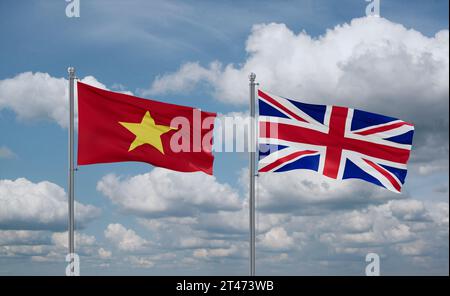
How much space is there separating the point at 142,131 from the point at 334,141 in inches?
333

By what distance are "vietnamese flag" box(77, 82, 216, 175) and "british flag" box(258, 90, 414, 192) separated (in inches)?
107

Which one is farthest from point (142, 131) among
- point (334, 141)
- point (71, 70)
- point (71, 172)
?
point (334, 141)

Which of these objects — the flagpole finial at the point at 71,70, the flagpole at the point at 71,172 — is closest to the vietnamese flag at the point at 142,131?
the flagpole at the point at 71,172

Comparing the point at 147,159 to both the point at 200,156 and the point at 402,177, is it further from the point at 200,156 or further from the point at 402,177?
the point at 402,177

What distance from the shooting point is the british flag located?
30.2 m

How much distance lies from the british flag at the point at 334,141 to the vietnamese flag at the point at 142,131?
2.73 metres

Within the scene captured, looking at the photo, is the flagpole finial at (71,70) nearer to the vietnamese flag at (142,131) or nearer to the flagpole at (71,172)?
the flagpole at (71,172)

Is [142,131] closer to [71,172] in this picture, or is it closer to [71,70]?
[71,172]

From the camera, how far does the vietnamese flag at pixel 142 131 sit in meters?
28.8

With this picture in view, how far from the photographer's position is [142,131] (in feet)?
95.9

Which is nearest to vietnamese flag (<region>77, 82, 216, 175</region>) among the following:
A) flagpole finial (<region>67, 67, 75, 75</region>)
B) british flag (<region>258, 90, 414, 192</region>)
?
flagpole finial (<region>67, 67, 75, 75</region>)
